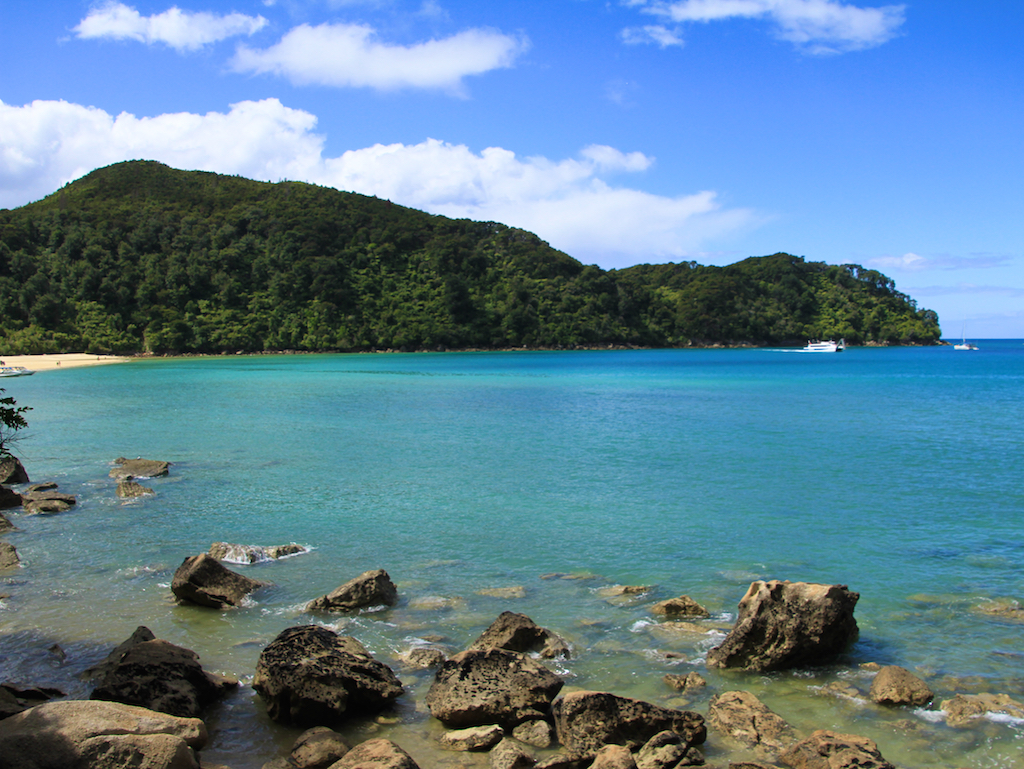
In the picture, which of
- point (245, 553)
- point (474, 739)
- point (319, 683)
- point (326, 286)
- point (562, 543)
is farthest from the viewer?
point (326, 286)

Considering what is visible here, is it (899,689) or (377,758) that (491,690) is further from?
A: (899,689)

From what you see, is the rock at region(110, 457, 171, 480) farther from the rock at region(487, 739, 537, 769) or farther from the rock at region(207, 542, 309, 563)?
the rock at region(487, 739, 537, 769)

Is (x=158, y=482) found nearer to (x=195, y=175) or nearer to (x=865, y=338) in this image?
(x=195, y=175)

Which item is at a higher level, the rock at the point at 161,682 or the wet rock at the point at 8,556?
the rock at the point at 161,682

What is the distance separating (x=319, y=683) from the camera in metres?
6.36

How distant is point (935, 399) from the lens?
1618 inches

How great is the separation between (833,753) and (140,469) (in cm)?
1805

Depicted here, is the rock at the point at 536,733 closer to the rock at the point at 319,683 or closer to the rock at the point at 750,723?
the rock at the point at 319,683

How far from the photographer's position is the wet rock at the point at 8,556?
1084cm

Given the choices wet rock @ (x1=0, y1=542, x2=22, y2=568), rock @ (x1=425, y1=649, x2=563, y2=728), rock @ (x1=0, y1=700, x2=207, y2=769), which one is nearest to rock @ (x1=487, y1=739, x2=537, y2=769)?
rock @ (x1=425, y1=649, x2=563, y2=728)

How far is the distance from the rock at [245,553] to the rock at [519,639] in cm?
501

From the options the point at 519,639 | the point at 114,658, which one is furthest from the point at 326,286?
the point at 519,639

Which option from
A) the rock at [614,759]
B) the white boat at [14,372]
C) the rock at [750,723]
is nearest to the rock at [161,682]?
the rock at [614,759]

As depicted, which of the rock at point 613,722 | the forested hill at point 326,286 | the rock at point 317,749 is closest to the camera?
the rock at point 317,749
